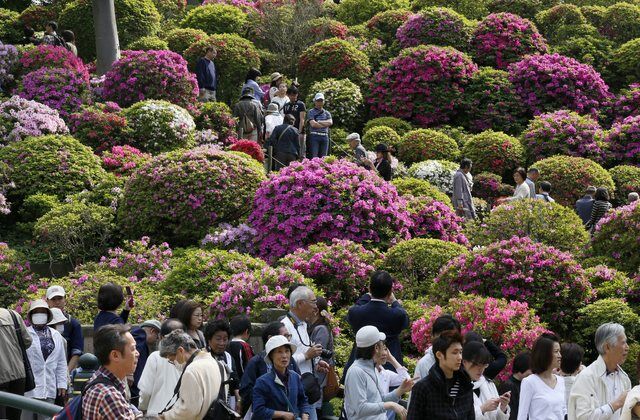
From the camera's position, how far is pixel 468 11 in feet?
106

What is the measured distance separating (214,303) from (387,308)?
4235mm

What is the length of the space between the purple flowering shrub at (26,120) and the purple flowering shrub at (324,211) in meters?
6.85

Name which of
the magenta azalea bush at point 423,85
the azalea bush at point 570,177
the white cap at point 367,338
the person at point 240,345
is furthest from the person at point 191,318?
the magenta azalea bush at point 423,85

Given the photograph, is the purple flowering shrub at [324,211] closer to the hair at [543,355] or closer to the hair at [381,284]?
the hair at [381,284]

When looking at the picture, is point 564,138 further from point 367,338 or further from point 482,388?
point 367,338

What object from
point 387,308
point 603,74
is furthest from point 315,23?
point 387,308

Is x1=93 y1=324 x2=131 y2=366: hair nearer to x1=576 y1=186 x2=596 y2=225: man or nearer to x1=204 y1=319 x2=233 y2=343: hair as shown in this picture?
x1=204 y1=319 x2=233 y2=343: hair

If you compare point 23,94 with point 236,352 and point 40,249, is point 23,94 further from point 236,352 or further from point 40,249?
point 236,352

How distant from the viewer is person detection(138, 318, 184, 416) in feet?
25.7

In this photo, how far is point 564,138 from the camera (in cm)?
2314

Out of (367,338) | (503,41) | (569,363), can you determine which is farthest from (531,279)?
(503,41)

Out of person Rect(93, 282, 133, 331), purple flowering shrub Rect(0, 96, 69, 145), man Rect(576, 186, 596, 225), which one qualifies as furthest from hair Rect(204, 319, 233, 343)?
purple flowering shrub Rect(0, 96, 69, 145)

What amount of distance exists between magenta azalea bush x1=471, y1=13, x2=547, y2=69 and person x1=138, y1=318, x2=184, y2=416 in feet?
70.0

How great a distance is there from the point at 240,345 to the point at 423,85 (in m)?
17.8
